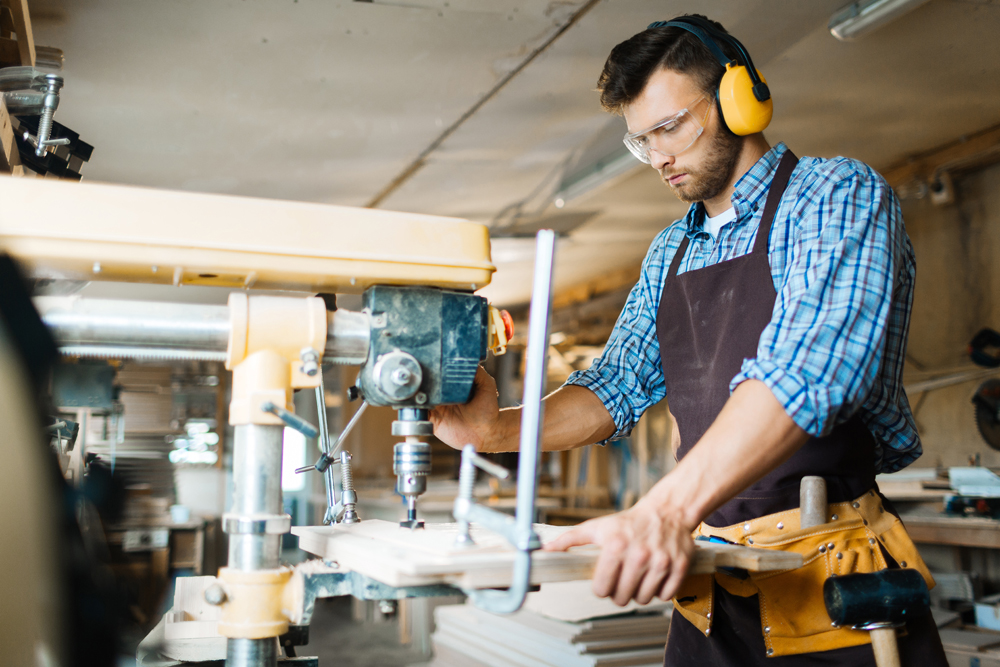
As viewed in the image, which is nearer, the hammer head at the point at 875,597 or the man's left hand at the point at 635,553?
the man's left hand at the point at 635,553

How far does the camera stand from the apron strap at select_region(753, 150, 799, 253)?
136 cm

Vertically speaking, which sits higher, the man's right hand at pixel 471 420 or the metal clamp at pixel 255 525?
the man's right hand at pixel 471 420

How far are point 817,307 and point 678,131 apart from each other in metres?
0.63

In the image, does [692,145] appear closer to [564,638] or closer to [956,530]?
[564,638]

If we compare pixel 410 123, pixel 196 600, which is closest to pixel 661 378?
pixel 196 600

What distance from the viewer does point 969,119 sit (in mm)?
3889

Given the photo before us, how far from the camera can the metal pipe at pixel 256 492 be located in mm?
846

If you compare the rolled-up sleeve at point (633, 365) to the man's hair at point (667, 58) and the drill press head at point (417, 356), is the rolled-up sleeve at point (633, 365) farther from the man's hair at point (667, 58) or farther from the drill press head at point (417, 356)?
the drill press head at point (417, 356)

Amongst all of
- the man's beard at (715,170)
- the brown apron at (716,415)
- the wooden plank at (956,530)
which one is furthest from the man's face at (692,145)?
the wooden plank at (956,530)

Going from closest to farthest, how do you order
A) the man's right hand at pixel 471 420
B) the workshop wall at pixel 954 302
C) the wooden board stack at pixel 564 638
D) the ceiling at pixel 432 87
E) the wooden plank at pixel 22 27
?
the man's right hand at pixel 471 420, the wooden plank at pixel 22 27, the wooden board stack at pixel 564 638, the ceiling at pixel 432 87, the workshop wall at pixel 954 302

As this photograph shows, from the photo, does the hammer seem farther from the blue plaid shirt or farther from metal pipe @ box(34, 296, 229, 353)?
metal pipe @ box(34, 296, 229, 353)

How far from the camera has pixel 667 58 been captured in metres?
1.54

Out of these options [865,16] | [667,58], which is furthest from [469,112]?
[667,58]

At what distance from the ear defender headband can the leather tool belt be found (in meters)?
0.73
